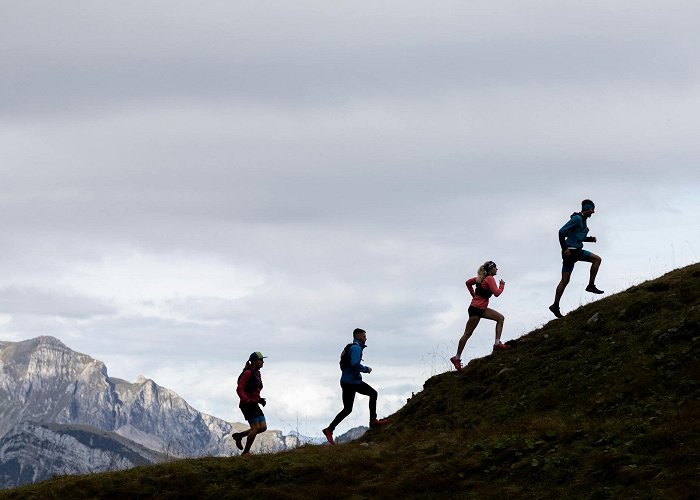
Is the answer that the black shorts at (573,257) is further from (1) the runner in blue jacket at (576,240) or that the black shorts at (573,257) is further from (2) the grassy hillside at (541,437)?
(2) the grassy hillside at (541,437)

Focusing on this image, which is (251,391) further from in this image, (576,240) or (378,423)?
(576,240)

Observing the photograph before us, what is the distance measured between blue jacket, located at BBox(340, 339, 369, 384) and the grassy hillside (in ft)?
6.33

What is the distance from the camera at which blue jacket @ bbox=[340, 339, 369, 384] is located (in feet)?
86.3

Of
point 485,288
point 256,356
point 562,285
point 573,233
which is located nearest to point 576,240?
point 573,233

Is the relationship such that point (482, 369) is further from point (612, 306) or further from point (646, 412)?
point (646, 412)

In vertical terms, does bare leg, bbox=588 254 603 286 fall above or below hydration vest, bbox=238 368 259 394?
above

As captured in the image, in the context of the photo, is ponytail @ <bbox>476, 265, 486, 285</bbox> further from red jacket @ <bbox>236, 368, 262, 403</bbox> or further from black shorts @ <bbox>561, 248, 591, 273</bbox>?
red jacket @ <bbox>236, 368, 262, 403</bbox>

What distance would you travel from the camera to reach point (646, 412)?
70.7 feet

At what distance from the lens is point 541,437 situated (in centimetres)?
2162

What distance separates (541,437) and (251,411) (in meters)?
8.36

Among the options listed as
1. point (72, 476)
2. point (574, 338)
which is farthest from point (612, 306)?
point (72, 476)

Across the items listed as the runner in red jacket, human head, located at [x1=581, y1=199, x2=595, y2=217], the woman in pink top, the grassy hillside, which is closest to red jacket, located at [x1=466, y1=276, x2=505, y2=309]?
the woman in pink top

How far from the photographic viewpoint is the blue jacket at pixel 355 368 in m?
26.3

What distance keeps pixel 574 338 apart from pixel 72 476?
14.5m
